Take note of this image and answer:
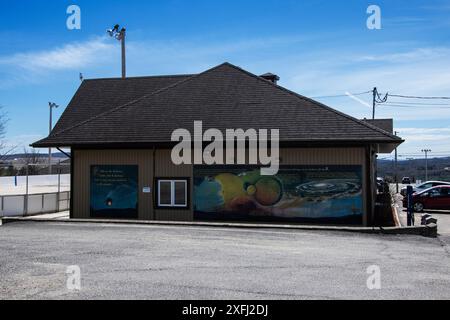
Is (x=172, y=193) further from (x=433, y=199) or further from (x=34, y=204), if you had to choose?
(x=433, y=199)

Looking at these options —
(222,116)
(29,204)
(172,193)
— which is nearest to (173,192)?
(172,193)

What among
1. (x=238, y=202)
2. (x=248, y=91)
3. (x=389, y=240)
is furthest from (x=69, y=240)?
(x=248, y=91)

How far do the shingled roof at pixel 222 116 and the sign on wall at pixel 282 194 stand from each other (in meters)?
1.58

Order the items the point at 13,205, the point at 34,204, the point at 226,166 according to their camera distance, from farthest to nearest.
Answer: the point at 34,204 → the point at 13,205 → the point at 226,166

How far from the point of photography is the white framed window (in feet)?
68.1

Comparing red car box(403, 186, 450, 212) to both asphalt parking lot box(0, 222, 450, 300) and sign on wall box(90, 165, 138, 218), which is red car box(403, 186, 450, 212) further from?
sign on wall box(90, 165, 138, 218)

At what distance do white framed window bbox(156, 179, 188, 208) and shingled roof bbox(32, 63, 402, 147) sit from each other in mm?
1973

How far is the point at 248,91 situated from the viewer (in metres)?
22.6

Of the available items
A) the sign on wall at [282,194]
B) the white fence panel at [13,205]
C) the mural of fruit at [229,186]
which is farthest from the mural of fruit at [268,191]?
the white fence panel at [13,205]

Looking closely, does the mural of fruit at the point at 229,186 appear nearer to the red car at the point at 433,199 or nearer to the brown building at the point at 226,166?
the brown building at the point at 226,166

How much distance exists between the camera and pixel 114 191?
844 inches

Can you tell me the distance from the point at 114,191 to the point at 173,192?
2.75 meters

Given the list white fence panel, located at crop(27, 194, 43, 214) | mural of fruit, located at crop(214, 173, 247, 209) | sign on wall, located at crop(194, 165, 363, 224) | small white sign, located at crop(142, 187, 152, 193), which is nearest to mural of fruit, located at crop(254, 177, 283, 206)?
sign on wall, located at crop(194, 165, 363, 224)
